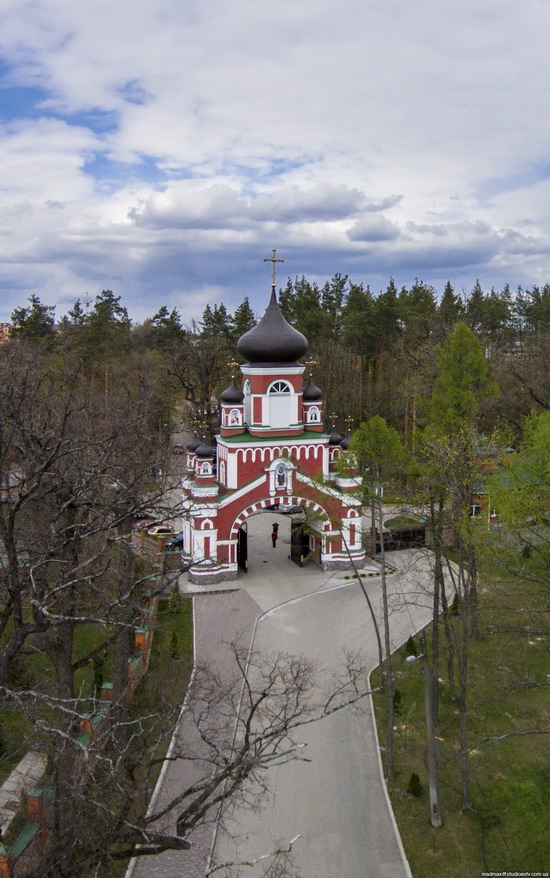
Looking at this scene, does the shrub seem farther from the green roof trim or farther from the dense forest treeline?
the dense forest treeline

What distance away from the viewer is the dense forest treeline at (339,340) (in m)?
36.2

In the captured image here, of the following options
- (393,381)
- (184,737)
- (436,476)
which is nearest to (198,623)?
(184,737)

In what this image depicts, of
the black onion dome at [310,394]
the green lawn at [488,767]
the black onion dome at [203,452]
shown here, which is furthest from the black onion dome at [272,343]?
the green lawn at [488,767]

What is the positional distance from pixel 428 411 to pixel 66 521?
8.13m

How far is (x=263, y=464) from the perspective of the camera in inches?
859

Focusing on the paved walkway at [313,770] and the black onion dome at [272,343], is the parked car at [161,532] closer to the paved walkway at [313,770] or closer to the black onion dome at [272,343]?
the paved walkway at [313,770]

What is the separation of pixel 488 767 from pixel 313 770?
3.01 metres

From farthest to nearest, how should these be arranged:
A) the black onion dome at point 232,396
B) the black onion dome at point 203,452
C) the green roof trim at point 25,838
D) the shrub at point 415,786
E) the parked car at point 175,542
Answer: the parked car at point 175,542
the black onion dome at point 232,396
the black onion dome at point 203,452
the shrub at point 415,786
the green roof trim at point 25,838

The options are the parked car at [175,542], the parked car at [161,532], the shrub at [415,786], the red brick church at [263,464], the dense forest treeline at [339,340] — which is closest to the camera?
the shrub at [415,786]

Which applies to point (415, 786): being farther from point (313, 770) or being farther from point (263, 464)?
point (263, 464)

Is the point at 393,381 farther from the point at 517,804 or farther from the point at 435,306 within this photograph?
the point at 517,804

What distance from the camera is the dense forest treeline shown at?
36250 millimetres

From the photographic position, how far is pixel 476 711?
13.9 meters

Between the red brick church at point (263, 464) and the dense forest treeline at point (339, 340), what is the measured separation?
34.4 feet
